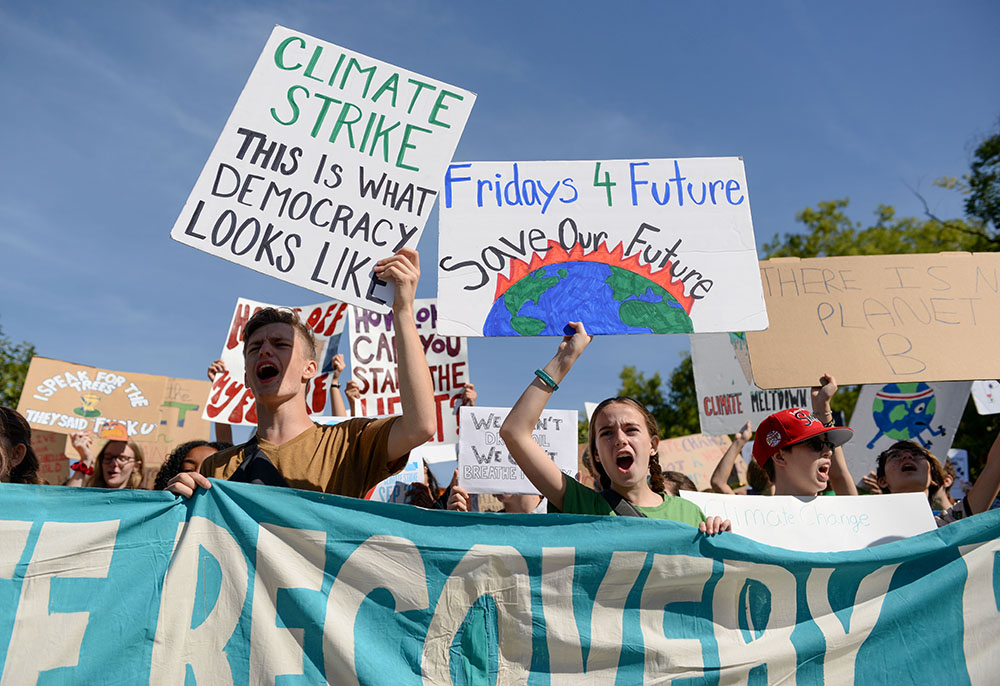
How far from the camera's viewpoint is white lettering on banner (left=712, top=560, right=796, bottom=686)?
264cm

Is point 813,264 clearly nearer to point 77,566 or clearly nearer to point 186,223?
point 186,223

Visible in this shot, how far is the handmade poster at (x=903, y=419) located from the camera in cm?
597

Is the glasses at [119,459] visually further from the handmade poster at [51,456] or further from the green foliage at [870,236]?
the green foliage at [870,236]

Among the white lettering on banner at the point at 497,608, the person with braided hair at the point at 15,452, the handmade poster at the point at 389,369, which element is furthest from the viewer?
the handmade poster at the point at 389,369

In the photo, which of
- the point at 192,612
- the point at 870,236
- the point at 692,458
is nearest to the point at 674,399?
the point at 870,236

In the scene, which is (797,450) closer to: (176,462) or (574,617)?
(574,617)

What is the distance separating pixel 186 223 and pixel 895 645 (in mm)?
2913

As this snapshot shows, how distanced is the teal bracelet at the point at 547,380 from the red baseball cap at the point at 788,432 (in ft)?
3.63

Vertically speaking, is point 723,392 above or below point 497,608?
above

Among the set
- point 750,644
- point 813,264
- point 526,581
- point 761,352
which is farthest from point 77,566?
point 813,264

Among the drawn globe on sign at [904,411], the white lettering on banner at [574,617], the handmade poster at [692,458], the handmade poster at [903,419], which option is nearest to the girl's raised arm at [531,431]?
the white lettering on banner at [574,617]

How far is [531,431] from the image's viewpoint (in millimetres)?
2756

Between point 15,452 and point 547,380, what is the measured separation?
2.04 metres

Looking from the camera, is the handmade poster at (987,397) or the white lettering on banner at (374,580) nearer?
the white lettering on banner at (374,580)
